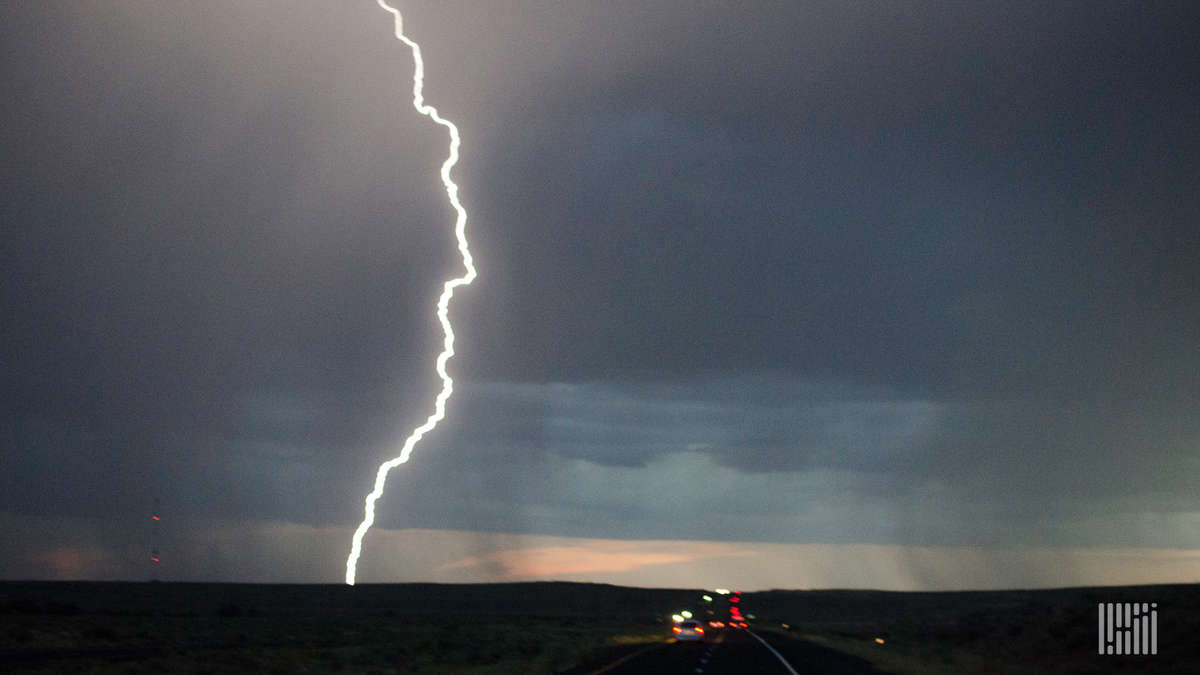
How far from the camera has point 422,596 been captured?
174 metres

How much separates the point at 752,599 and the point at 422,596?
165ft

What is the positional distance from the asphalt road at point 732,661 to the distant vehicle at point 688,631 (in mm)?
1698

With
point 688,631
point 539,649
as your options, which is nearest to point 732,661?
point 539,649

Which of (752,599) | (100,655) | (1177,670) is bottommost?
(100,655)

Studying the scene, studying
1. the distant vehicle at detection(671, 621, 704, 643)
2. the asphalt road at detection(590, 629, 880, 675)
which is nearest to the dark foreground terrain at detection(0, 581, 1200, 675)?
the asphalt road at detection(590, 629, 880, 675)

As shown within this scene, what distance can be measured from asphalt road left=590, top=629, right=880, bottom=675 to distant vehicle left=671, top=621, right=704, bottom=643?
170 cm

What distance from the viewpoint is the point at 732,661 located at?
37.6 m

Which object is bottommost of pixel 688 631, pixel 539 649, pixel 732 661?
pixel 539 649

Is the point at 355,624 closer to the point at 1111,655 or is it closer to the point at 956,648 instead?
the point at 956,648

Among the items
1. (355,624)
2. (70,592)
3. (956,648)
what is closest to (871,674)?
(956,648)

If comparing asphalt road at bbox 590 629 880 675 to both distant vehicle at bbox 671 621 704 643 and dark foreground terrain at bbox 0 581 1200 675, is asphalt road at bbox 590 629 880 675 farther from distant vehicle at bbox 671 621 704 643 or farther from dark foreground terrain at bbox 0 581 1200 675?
distant vehicle at bbox 671 621 704 643

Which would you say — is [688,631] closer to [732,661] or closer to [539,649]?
[539,649]

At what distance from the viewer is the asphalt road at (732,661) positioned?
33.0 m

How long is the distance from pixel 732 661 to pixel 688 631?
47.7 feet
